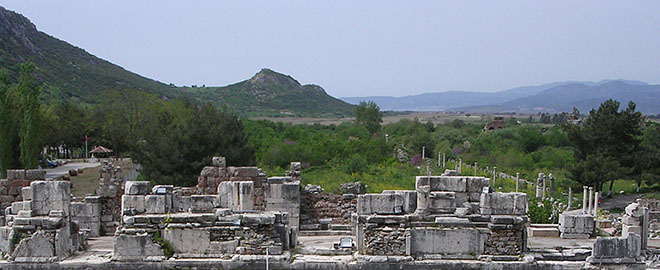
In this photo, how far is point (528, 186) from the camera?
108 ft

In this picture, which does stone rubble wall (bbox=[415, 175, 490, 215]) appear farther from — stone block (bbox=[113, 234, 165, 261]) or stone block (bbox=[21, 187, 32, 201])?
stone block (bbox=[21, 187, 32, 201])

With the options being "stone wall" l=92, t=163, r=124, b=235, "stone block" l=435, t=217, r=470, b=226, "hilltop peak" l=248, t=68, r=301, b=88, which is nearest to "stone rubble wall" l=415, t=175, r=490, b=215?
"stone block" l=435, t=217, r=470, b=226

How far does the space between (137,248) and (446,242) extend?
19.7ft

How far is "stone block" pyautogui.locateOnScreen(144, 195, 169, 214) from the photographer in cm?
1073

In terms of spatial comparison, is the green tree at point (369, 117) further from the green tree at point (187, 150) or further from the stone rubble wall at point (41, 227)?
the stone rubble wall at point (41, 227)

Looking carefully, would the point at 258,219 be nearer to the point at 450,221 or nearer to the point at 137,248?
the point at 137,248

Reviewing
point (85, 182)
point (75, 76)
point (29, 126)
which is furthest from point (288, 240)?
point (75, 76)

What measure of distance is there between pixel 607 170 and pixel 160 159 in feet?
77.5

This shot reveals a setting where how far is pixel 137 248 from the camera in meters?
10.5

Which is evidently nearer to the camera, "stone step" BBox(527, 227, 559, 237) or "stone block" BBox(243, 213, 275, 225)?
"stone block" BBox(243, 213, 275, 225)

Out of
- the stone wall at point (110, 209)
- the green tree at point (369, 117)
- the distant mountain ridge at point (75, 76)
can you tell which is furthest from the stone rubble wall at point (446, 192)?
the green tree at point (369, 117)

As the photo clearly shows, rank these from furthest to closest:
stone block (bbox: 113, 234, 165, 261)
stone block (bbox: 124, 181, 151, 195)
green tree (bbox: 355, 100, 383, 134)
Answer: green tree (bbox: 355, 100, 383, 134), stone block (bbox: 124, 181, 151, 195), stone block (bbox: 113, 234, 165, 261)

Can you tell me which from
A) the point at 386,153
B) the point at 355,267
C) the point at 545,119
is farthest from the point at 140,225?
the point at 545,119

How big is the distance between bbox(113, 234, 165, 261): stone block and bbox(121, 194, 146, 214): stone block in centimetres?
51
